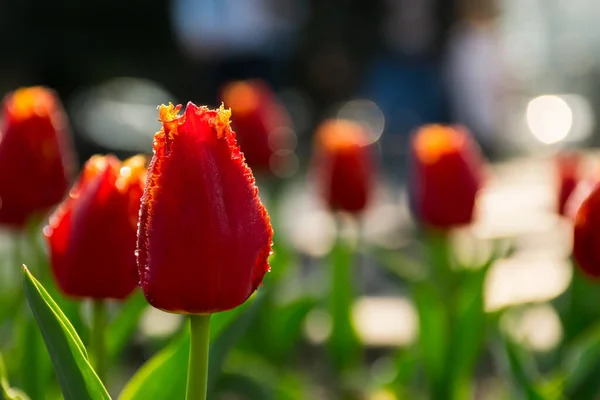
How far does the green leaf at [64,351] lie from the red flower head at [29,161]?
59cm

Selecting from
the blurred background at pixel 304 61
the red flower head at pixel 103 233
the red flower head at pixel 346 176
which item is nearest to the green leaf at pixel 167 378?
the red flower head at pixel 103 233

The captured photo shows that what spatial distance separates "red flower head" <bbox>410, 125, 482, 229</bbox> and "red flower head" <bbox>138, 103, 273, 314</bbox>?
3.89 feet

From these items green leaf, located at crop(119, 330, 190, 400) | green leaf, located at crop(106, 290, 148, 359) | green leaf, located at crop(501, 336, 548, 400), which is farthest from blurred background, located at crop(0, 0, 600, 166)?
green leaf, located at crop(119, 330, 190, 400)

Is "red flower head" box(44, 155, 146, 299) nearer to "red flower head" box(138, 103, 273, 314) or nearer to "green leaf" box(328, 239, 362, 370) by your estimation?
"red flower head" box(138, 103, 273, 314)

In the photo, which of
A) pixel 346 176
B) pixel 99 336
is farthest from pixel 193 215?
pixel 346 176

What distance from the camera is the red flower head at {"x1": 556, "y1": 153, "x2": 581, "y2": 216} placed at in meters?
2.08

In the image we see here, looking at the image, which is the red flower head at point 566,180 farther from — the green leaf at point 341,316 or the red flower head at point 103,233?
the red flower head at point 103,233

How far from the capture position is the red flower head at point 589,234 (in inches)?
51.3

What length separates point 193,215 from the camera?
2.66ft

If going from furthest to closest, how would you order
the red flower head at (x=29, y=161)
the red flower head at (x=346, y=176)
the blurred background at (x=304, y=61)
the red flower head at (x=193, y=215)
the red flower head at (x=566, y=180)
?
the blurred background at (x=304, y=61) → the red flower head at (x=346, y=176) → the red flower head at (x=566, y=180) → the red flower head at (x=29, y=161) → the red flower head at (x=193, y=215)

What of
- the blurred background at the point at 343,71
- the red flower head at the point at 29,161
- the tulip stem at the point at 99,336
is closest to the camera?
the tulip stem at the point at 99,336

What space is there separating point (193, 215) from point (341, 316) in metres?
1.24

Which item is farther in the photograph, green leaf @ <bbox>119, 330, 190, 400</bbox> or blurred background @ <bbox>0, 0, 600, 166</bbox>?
blurred background @ <bbox>0, 0, 600, 166</bbox>

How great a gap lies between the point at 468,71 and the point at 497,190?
175cm
